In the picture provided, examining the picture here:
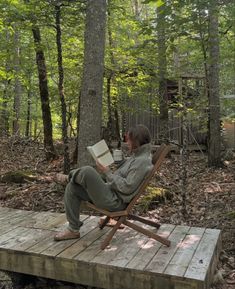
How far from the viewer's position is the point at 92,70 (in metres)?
6.09

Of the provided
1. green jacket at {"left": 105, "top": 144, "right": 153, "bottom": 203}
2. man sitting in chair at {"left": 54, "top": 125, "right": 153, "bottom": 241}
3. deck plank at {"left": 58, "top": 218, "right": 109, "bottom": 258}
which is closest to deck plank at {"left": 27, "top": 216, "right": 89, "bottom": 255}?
man sitting in chair at {"left": 54, "top": 125, "right": 153, "bottom": 241}

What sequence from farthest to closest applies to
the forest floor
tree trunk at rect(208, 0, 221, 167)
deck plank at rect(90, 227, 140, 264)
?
tree trunk at rect(208, 0, 221, 167) → the forest floor → deck plank at rect(90, 227, 140, 264)

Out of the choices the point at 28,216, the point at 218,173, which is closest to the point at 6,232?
the point at 28,216

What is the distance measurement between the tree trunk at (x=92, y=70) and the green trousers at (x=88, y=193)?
1.89m

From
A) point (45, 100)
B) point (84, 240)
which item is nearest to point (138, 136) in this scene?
point (84, 240)

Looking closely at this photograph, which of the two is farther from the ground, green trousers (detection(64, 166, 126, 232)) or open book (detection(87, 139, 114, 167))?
open book (detection(87, 139, 114, 167))

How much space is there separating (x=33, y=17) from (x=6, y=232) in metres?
4.56

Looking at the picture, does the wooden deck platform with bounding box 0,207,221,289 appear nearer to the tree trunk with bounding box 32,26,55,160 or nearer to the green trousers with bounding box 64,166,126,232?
the green trousers with bounding box 64,166,126,232

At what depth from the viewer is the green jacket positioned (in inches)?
162

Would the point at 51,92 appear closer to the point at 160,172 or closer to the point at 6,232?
Result: the point at 160,172

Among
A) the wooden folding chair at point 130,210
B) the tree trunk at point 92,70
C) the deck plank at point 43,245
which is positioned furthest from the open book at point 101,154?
the tree trunk at point 92,70

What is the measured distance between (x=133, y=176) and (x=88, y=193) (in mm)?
574

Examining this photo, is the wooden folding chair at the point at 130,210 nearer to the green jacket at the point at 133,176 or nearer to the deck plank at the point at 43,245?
the green jacket at the point at 133,176

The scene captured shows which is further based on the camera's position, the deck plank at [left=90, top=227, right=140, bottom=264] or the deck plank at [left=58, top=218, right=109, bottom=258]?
the deck plank at [left=58, top=218, right=109, bottom=258]
